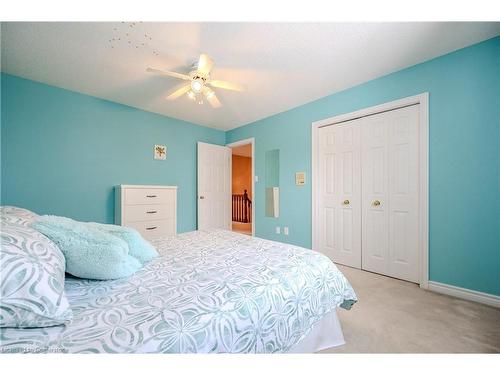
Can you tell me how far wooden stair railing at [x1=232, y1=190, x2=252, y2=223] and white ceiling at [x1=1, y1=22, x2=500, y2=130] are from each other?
4587 mm

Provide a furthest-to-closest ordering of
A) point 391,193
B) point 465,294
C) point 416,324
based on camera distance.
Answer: point 391,193
point 465,294
point 416,324

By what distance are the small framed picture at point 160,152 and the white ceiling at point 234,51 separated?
3.00ft

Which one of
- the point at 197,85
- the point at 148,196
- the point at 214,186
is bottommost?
the point at 148,196

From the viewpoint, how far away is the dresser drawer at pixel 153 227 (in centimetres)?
286

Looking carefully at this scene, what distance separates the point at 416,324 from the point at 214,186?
3423 millimetres

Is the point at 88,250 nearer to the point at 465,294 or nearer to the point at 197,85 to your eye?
the point at 197,85

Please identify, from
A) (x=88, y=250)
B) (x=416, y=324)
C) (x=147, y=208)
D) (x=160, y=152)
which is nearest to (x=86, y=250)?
(x=88, y=250)

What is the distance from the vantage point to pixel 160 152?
11.3 feet

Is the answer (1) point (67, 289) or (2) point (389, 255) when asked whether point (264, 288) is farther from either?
(2) point (389, 255)

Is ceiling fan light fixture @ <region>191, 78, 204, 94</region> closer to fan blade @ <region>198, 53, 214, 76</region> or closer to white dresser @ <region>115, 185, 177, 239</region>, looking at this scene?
fan blade @ <region>198, 53, 214, 76</region>

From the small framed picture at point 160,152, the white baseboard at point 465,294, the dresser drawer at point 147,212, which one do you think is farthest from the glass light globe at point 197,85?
the white baseboard at point 465,294

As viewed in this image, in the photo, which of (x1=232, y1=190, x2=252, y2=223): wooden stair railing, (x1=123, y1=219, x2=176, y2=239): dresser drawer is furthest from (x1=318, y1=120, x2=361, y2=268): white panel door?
(x1=232, y1=190, x2=252, y2=223): wooden stair railing

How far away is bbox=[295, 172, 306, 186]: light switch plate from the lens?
10.2ft

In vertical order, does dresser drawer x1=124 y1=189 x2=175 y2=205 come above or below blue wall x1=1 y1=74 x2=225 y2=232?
below
